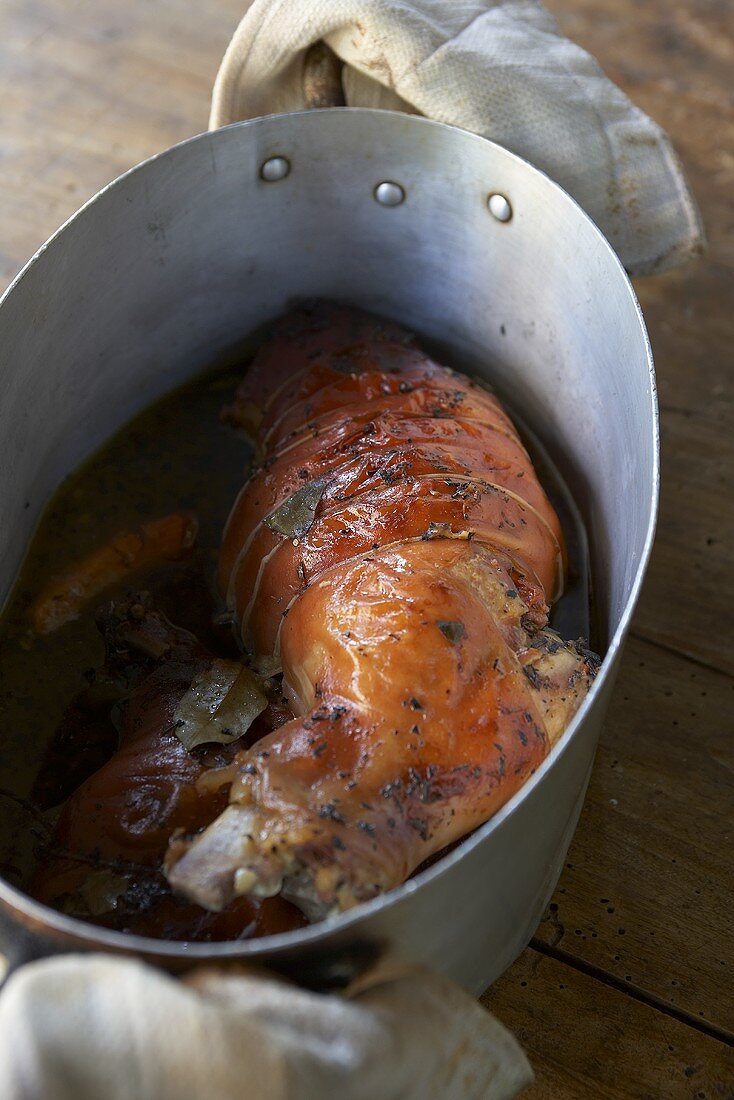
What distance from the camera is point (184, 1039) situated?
2.29 ft

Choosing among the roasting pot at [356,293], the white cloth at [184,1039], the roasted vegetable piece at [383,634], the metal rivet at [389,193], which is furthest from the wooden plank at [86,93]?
the white cloth at [184,1039]

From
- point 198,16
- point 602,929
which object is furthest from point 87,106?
point 602,929

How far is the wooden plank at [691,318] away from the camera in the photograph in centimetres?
146

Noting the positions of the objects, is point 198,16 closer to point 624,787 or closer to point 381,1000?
point 624,787

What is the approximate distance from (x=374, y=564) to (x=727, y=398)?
2.60ft

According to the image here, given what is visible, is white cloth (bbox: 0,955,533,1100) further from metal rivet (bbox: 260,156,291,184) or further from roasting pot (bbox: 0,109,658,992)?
metal rivet (bbox: 260,156,291,184)

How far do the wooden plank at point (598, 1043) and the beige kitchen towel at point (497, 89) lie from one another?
96 centimetres

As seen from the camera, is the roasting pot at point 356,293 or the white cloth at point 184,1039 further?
the roasting pot at point 356,293

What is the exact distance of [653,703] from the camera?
1361 mm

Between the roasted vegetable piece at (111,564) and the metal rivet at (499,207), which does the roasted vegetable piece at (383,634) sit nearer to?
the roasted vegetable piece at (111,564)

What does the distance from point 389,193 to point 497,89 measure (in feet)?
0.63

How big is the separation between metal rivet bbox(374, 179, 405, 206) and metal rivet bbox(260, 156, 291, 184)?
0.41ft

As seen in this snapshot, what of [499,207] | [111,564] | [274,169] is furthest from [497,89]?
[111,564]

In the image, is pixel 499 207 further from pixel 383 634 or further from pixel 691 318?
pixel 383 634
